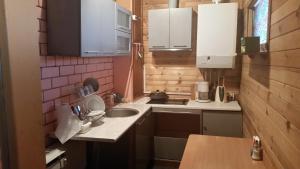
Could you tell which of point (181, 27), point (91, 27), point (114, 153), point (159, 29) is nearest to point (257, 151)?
point (114, 153)

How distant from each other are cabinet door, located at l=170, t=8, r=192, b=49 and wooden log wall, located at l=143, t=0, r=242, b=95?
255 mm

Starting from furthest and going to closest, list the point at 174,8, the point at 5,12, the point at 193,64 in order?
the point at 193,64, the point at 174,8, the point at 5,12

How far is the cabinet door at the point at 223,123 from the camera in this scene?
9.94ft

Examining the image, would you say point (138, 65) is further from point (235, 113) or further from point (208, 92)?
point (235, 113)

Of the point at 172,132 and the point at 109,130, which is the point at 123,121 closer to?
the point at 109,130

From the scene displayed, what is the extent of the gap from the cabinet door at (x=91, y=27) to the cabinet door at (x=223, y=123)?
158cm

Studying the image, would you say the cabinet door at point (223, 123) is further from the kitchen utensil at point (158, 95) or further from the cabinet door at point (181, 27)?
the cabinet door at point (181, 27)

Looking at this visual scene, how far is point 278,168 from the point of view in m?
1.43

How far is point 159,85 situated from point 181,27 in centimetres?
93

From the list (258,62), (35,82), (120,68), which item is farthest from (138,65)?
(35,82)

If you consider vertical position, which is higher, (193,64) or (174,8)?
(174,8)

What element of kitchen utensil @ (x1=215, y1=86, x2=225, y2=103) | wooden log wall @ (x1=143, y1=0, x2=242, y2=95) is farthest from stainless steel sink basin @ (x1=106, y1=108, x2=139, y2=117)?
kitchen utensil @ (x1=215, y1=86, x2=225, y2=103)

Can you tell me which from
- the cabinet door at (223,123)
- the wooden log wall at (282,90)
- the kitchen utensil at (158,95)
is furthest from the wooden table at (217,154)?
the kitchen utensil at (158,95)

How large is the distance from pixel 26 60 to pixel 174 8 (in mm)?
2475
